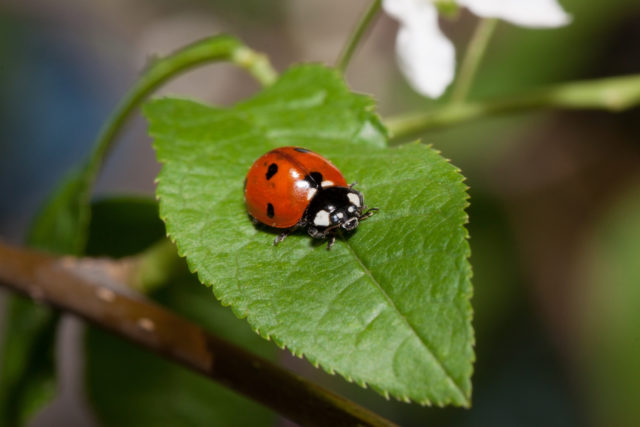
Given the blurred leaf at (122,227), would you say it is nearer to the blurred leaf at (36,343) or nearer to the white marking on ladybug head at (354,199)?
the blurred leaf at (36,343)

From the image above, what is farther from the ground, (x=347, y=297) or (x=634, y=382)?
(x=347, y=297)

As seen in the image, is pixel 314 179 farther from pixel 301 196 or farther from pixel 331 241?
pixel 331 241

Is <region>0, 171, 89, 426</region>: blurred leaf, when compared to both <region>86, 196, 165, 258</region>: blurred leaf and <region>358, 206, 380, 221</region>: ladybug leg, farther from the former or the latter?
<region>358, 206, 380, 221</region>: ladybug leg

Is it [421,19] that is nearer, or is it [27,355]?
[421,19]

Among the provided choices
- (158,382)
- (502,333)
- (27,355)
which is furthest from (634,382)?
(27,355)

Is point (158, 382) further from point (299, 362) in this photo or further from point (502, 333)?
point (299, 362)

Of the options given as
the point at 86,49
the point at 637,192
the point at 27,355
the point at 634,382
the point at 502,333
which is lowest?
the point at 634,382
